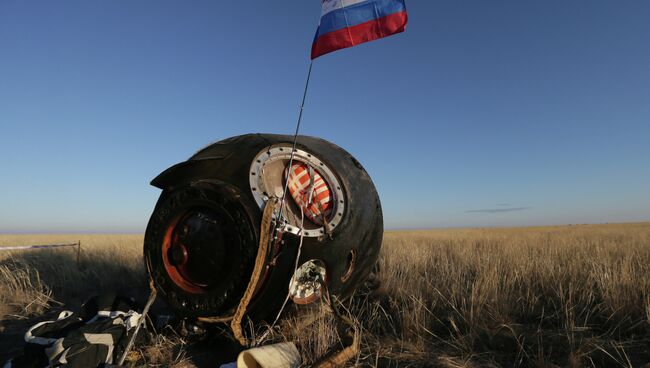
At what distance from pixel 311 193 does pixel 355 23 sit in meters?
1.81

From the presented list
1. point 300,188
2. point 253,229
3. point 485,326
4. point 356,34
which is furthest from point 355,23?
point 485,326

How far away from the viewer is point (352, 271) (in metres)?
3.71

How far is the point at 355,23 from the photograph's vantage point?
12.7 ft

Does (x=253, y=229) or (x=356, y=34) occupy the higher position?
(x=356, y=34)

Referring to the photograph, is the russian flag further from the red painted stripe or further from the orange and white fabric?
the orange and white fabric

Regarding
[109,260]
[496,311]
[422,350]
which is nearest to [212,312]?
[422,350]

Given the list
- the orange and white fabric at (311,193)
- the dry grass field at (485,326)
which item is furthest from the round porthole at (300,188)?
the dry grass field at (485,326)

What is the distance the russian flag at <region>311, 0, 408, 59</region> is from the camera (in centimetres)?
386

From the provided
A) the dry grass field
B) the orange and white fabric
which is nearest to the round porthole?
the orange and white fabric

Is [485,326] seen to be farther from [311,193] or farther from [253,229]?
[253,229]

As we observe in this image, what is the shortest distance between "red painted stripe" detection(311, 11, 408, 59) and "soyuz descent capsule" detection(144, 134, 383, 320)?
1.03m

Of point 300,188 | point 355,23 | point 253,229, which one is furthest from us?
point 355,23

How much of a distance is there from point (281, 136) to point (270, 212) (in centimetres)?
121

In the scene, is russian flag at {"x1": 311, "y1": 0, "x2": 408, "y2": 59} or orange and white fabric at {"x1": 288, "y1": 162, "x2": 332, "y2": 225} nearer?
orange and white fabric at {"x1": 288, "y1": 162, "x2": 332, "y2": 225}
